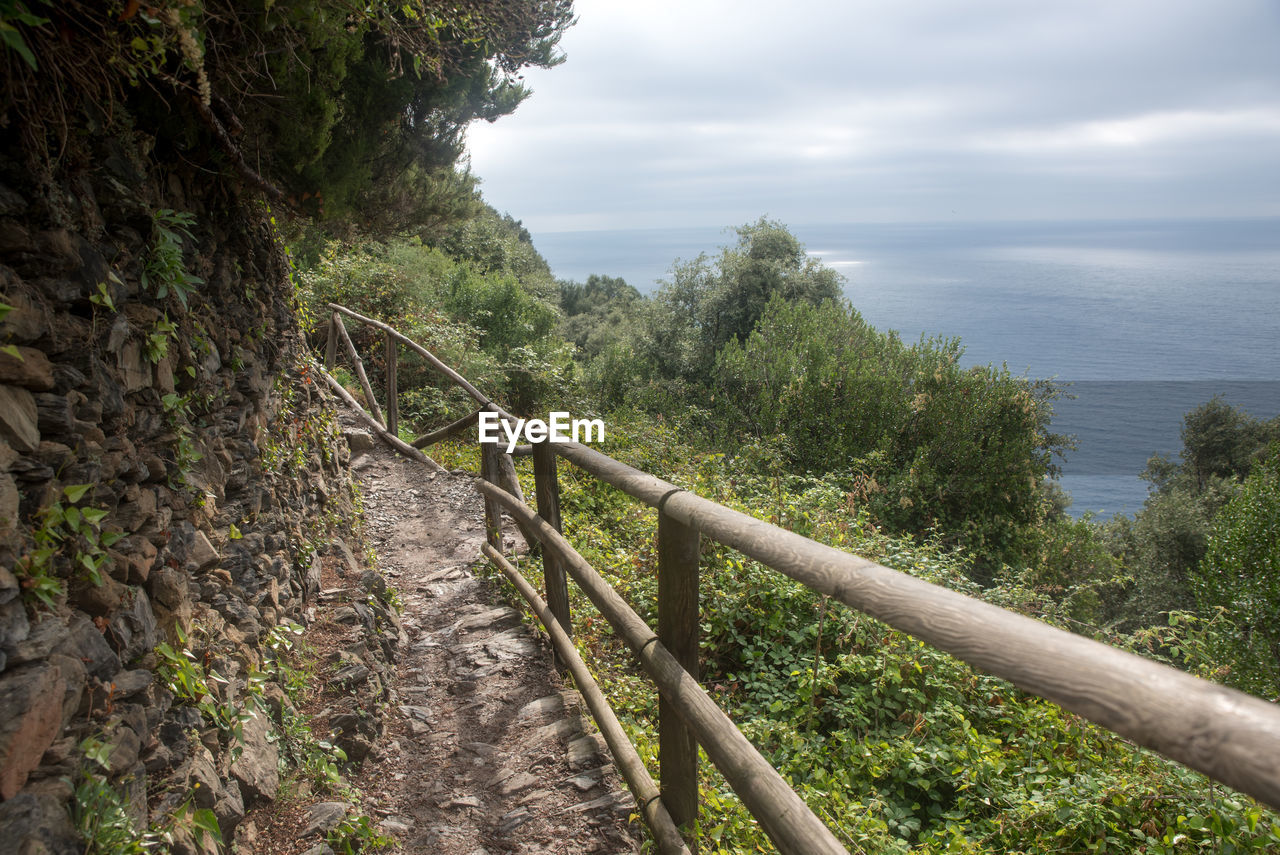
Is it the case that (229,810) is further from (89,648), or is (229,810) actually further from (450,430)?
(450,430)

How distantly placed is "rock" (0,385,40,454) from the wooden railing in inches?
57.8

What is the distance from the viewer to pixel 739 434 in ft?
52.9

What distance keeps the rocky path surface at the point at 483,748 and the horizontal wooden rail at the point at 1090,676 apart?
5.13 ft

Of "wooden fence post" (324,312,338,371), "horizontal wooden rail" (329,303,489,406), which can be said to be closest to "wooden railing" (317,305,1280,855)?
"horizontal wooden rail" (329,303,489,406)

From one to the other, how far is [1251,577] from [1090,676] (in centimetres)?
1638

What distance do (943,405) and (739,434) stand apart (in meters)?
4.35

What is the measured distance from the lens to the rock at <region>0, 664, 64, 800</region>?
4.31 ft

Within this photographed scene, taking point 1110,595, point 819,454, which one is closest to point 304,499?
point 819,454

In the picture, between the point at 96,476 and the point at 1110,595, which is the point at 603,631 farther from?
the point at 1110,595

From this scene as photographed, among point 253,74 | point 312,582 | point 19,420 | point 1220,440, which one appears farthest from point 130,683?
point 1220,440

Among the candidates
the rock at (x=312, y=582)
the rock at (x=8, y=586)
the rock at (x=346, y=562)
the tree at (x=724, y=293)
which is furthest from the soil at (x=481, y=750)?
the tree at (x=724, y=293)

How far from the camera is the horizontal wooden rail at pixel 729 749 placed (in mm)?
1394

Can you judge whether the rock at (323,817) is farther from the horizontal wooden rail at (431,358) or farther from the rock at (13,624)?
the horizontal wooden rail at (431,358)

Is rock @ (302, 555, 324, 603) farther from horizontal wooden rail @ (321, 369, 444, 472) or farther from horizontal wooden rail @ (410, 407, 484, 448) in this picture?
horizontal wooden rail @ (321, 369, 444, 472)
